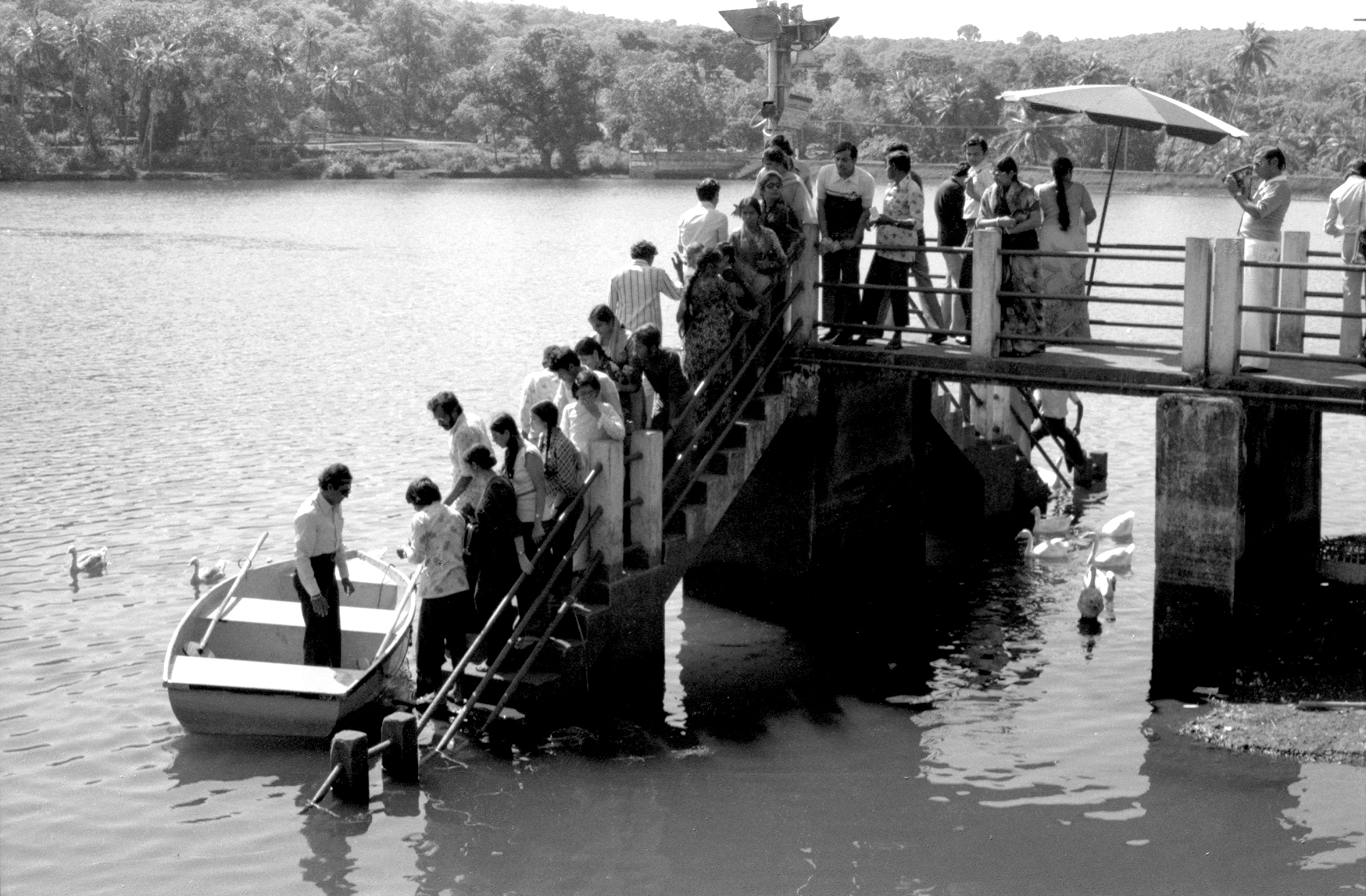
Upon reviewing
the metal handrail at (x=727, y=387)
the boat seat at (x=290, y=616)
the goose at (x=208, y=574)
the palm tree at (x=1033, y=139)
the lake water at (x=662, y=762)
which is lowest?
the lake water at (x=662, y=762)

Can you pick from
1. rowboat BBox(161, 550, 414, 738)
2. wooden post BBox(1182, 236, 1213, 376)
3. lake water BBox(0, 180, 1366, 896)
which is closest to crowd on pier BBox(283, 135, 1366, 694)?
rowboat BBox(161, 550, 414, 738)

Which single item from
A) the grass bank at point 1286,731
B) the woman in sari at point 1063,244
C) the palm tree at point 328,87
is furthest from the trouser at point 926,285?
the palm tree at point 328,87

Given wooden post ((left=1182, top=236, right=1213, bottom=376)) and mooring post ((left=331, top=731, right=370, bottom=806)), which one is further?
wooden post ((left=1182, top=236, right=1213, bottom=376))

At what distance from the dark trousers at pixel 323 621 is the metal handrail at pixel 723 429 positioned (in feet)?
9.01

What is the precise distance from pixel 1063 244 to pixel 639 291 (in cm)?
411

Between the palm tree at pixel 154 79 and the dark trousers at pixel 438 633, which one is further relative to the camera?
the palm tree at pixel 154 79

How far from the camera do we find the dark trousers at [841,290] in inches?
641

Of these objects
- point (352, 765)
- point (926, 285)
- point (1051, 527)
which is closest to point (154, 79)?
point (1051, 527)

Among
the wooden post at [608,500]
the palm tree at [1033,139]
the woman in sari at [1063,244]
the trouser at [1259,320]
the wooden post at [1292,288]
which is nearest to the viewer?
the wooden post at [608,500]

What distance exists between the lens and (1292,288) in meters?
15.7

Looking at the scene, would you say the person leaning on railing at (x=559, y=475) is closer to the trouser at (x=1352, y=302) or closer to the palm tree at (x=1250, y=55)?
the trouser at (x=1352, y=302)

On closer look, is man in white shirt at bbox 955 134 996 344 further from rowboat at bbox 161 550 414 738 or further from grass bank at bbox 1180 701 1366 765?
rowboat at bbox 161 550 414 738

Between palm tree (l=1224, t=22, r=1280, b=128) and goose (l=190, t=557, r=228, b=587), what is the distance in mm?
149570

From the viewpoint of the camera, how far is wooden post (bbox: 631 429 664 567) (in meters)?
14.0
